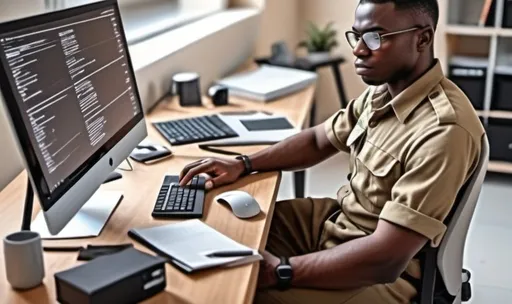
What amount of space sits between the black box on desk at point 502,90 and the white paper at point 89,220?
9.16 ft

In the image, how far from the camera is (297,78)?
2.98 meters

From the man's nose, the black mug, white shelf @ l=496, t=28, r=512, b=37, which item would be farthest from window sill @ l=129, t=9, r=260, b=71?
white shelf @ l=496, t=28, r=512, b=37

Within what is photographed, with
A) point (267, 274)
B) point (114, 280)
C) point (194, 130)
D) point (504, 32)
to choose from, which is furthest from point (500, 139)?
point (114, 280)

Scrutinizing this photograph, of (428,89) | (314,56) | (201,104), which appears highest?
(428,89)

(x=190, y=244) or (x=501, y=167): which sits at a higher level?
(x=190, y=244)

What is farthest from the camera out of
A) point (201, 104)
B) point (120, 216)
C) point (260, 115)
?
point (201, 104)

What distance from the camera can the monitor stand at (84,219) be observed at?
4.43 ft

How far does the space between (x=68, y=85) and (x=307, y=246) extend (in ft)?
2.56

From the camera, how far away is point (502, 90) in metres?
3.81

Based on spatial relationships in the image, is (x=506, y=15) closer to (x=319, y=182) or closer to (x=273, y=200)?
(x=319, y=182)

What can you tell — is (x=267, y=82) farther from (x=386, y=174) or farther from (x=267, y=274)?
(x=267, y=274)

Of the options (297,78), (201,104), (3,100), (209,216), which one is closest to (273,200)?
(209,216)

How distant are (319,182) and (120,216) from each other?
7.95ft

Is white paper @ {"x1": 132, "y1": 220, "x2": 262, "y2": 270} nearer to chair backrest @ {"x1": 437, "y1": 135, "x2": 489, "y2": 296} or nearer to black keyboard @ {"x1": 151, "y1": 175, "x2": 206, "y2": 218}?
black keyboard @ {"x1": 151, "y1": 175, "x2": 206, "y2": 218}
